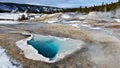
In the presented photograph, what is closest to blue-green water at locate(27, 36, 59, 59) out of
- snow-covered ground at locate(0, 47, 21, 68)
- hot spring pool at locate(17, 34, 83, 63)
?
hot spring pool at locate(17, 34, 83, 63)

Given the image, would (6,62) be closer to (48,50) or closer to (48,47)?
(48,50)

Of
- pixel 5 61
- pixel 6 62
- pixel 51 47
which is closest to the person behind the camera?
pixel 6 62

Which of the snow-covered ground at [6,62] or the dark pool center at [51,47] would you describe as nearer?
the snow-covered ground at [6,62]

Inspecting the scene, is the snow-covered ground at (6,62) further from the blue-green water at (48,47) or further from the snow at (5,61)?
the blue-green water at (48,47)

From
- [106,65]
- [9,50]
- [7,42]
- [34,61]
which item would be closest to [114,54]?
[106,65]

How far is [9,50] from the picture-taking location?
1777cm

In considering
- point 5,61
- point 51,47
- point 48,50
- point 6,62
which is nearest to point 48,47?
point 51,47

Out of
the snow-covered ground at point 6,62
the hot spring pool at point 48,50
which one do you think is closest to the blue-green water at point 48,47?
the hot spring pool at point 48,50

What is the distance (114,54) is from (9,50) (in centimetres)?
659

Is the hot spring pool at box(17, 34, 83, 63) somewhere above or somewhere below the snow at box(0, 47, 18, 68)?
below

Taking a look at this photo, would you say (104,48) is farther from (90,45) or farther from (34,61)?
(34,61)

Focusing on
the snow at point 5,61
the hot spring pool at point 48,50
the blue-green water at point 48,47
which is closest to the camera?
the snow at point 5,61

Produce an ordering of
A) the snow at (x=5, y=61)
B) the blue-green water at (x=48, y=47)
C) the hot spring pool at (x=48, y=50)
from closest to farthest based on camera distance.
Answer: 1. the snow at (x=5, y=61)
2. the hot spring pool at (x=48, y=50)
3. the blue-green water at (x=48, y=47)

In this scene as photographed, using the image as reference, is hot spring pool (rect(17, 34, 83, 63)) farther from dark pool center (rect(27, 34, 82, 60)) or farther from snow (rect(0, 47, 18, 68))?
snow (rect(0, 47, 18, 68))
